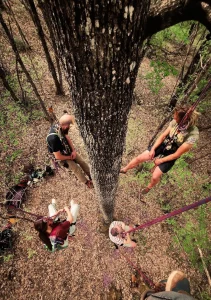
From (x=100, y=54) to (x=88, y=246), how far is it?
4.93m

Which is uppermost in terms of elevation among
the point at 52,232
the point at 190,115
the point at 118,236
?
the point at 190,115

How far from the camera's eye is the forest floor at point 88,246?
4289mm

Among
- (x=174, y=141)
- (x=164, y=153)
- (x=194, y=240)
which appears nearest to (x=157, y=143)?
(x=164, y=153)

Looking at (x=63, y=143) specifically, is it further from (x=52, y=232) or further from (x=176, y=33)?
(x=176, y=33)

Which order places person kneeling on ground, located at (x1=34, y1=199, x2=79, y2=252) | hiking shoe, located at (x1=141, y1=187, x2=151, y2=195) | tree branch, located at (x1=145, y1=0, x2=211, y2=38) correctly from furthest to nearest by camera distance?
hiking shoe, located at (x1=141, y1=187, x2=151, y2=195) → person kneeling on ground, located at (x1=34, y1=199, x2=79, y2=252) → tree branch, located at (x1=145, y1=0, x2=211, y2=38)

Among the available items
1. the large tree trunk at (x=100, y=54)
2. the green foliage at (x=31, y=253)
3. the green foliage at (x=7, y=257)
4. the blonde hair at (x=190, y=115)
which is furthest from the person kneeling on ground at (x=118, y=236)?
the large tree trunk at (x=100, y=54)

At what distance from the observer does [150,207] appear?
5688mm

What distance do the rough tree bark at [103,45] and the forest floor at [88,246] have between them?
4.23m

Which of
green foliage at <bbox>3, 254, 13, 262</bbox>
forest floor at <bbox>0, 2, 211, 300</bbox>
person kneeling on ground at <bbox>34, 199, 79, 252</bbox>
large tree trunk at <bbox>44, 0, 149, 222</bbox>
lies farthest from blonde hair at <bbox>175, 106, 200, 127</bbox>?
green foliage at <bbox>3, 254, 13, 262</bbox>

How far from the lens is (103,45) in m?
1.02

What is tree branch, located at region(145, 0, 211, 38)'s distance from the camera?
1.00 metres

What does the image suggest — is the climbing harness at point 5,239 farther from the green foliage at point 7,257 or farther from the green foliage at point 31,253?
the green foliage at point 31,253

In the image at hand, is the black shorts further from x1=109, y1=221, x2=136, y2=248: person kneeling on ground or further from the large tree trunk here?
the large tree trunk

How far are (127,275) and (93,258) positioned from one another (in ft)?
3.23
